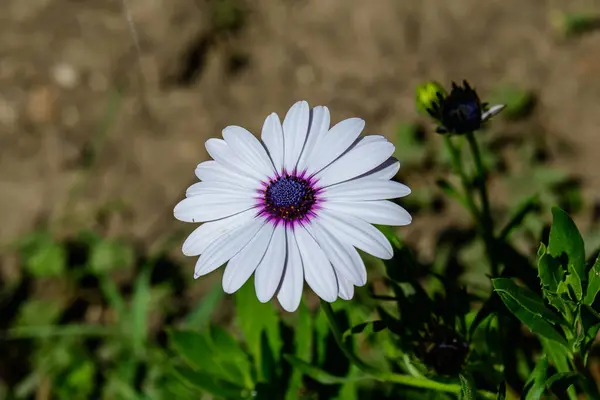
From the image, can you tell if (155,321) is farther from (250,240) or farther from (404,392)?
(250,240)

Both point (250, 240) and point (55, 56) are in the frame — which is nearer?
point (250, 240)

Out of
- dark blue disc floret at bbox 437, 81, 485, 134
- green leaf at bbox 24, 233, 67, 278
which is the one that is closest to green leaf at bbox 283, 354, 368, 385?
dark blue disc floret at bbox 437, 81, 485, 134

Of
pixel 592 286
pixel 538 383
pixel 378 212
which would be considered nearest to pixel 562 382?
pixel 538 383

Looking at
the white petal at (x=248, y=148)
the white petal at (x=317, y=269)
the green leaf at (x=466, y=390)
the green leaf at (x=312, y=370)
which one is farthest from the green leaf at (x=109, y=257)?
the green leaf at (x=466, y=390)

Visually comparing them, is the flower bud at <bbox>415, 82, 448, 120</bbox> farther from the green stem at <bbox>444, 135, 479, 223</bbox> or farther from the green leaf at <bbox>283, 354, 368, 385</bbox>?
the green leaf at <bbox>283, 354, 368, 385</bbox>

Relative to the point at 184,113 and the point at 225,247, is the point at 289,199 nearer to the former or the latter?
the point at 225,247

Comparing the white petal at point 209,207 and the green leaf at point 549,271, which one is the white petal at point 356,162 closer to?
the white petal at point 209,207

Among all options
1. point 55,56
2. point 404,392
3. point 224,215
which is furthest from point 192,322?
point 55,56
